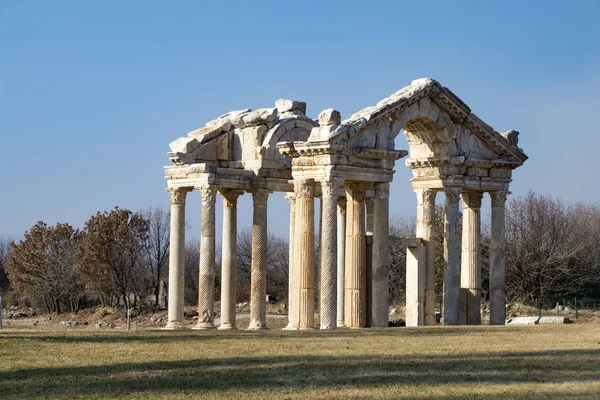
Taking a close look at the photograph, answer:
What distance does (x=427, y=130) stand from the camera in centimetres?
4159

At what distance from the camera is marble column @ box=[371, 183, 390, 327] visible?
38750mm

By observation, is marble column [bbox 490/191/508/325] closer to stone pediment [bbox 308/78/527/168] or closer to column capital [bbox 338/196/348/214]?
stone pediment [bbox 308/78/527/168]

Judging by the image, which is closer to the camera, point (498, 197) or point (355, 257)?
point (355, 257)

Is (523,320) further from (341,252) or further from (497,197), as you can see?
(341,252)

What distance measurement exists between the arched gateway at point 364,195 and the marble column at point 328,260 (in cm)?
96

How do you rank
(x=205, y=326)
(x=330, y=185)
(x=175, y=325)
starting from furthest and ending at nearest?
1. (x=205, y=326)
2. (x=175, y=325)
3. (x=330, y=185)

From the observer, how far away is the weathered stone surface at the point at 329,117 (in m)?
36.4

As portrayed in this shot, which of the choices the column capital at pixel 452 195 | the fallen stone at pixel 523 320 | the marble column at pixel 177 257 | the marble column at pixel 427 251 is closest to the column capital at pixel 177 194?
the marble column at pixel 177 257

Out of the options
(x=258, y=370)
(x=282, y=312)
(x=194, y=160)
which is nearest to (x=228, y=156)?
(x=194, y=160)

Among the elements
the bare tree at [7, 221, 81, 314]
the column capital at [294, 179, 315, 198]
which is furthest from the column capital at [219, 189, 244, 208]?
the bare tree at [7, 221, 81, 314]

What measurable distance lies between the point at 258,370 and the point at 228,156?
63.2 feet

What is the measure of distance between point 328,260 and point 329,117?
15.4 ft

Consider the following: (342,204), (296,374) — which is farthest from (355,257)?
(296,374)

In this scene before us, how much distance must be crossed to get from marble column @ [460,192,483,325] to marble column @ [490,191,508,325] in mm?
588
